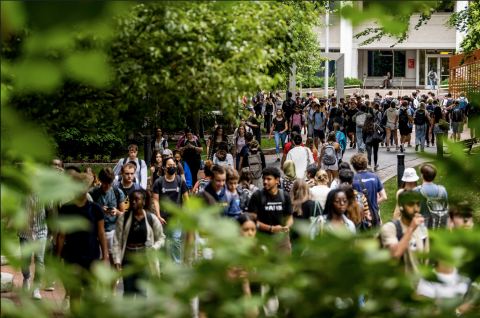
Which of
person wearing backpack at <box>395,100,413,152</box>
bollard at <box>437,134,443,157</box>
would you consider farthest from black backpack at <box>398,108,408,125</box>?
bollard at <box>437,134,443,157</box>

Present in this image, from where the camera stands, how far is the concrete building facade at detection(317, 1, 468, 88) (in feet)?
175

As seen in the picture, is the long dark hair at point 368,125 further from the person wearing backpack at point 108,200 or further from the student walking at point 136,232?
the student walking at point 136,232

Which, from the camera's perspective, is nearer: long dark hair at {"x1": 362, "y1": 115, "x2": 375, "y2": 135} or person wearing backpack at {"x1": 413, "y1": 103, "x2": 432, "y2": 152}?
long dark hair at {"x1": 362, "y1": 115, "x2": 375, "y2": 135}

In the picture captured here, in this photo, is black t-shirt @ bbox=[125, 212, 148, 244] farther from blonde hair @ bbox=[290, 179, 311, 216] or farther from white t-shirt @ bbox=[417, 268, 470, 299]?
white t-shirt @ bbox=[417, 268, 470, 299]

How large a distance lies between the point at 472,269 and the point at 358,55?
186ft

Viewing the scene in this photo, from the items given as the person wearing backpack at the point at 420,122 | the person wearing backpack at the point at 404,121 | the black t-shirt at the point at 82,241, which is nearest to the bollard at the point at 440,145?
the black t-shirt at the point at 82,241

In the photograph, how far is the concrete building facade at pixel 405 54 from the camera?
53375 mm

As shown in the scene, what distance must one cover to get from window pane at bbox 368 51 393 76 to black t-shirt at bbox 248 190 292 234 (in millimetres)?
51819

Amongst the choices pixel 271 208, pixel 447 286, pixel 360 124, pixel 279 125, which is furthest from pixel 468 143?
pixel 279 125

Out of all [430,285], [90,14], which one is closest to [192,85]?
[430,285]

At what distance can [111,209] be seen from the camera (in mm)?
7633

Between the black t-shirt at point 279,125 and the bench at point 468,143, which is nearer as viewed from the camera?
the bench at point 468,143

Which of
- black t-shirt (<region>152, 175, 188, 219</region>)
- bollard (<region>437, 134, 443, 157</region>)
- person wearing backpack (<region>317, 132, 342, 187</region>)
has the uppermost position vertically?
bollard (<region>437, 134, 443, 157</region>)

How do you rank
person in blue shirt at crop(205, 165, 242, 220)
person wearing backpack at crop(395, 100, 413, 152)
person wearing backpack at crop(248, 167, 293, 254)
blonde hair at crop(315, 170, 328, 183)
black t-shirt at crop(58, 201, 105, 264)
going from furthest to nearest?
person wearing backpack at crop(395, 100, 413, 152), blonde hair at crop(315, 170, 328, 183), person in blue shirt at crop(205, 165, 242, 220), person wearing backpack at crop(248, 167, 293, 254), black t-shirt at crop(58, 201, 105, 264)
